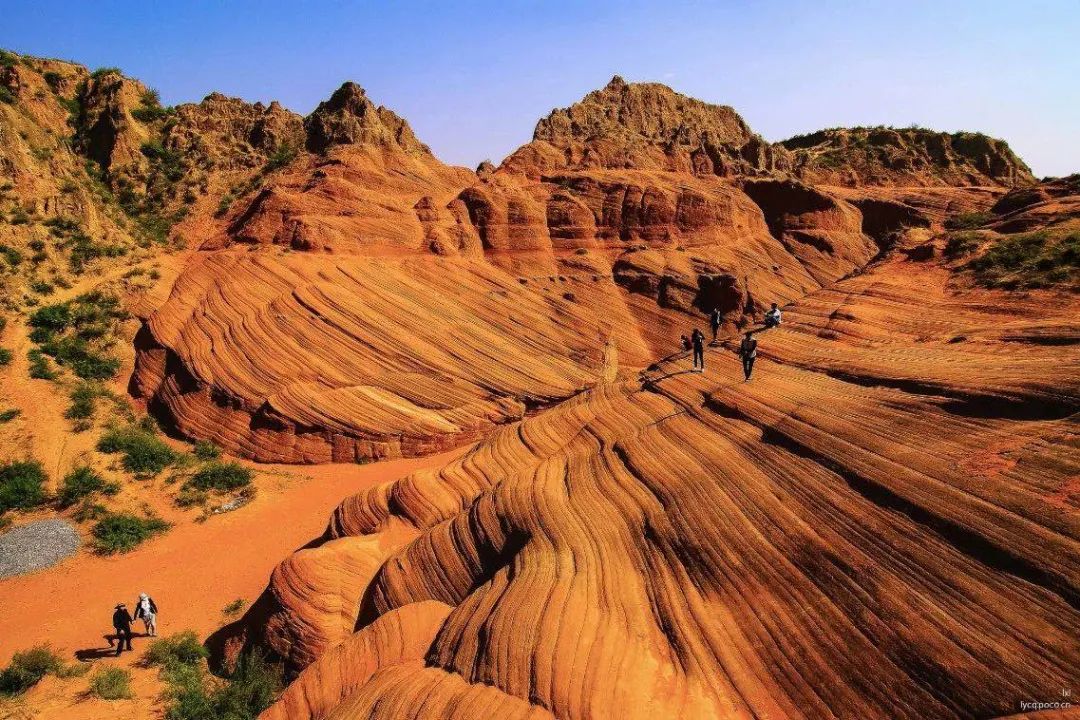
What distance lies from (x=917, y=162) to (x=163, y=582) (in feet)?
208

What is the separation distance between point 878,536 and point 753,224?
3148 centimetres

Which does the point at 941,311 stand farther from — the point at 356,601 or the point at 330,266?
the point at 330,266

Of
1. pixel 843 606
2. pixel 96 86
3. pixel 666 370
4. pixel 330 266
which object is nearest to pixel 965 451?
pixel 843 606

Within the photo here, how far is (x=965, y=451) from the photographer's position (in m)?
7.52

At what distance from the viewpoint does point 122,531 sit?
15.2 m

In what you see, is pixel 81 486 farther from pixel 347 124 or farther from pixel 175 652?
pixel 347 124

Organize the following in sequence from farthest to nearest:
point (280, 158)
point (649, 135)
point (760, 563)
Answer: point (649, 135) < point (280, 158) < point (760, 563)

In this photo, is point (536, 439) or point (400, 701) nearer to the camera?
point (400, 701)

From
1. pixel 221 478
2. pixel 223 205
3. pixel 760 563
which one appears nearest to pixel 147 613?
pixel 221 478

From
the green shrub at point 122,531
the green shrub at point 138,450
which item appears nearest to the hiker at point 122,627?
the green shrub at point 122,531

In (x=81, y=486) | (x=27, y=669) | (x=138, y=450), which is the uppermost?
(x=138, y=450)

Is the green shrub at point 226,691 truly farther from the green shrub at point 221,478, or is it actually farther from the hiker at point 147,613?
the green shrub at point 221,478

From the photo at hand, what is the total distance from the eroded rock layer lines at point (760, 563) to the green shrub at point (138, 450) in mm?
9233

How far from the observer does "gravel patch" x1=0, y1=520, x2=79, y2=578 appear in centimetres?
1388
